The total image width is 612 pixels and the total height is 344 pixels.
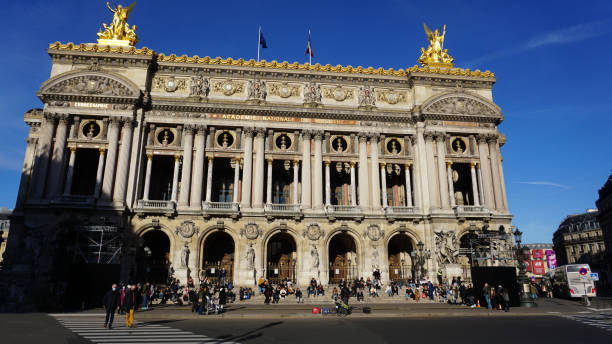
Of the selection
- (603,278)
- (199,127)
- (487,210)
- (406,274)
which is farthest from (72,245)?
(603,278)

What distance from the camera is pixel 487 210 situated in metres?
38.8

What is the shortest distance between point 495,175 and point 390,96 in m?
13.5

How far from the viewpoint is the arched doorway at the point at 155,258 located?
36312 mm

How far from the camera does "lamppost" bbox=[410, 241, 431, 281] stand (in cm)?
3678

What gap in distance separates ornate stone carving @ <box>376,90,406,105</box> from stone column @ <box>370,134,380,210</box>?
14.2 feet

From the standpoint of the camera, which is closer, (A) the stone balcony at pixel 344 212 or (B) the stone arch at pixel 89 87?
(B) the stone arch at pixel 89 87

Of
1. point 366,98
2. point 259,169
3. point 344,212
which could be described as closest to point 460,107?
point 366,98

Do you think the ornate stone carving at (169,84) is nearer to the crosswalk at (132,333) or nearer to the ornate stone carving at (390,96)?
the ornate stone carving at (390,96)

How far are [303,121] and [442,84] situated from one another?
15862 mm

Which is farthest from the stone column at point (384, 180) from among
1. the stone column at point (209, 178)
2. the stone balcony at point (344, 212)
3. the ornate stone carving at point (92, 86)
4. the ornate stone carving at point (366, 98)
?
the ornate stone carving at point (92, 86)

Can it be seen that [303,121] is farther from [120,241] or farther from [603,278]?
[603,278]

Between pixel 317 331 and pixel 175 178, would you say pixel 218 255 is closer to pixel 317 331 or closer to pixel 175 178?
pixel 175 178

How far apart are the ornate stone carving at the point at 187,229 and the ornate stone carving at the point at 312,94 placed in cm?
1645

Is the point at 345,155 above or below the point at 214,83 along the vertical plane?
below
